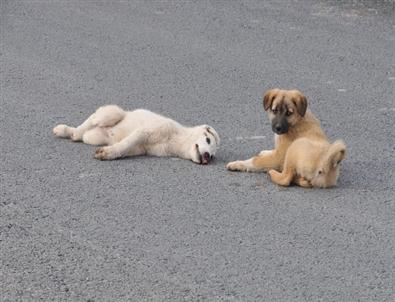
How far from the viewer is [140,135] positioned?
24.0 ft

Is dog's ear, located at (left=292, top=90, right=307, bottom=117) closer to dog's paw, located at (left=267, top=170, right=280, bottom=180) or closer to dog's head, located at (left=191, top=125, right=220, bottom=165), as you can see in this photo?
dog's paw, located at (left=267, top=170, right=280, bottom=180)

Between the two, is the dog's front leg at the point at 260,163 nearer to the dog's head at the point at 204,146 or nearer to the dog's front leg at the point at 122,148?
the dog's head at the point at 204,146

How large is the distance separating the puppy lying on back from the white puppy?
2.23ft

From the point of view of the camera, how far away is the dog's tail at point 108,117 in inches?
297

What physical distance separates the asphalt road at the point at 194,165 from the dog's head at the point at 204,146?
0.08 meters

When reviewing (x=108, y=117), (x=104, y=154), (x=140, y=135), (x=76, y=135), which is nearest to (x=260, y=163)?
(x=140, y=135)

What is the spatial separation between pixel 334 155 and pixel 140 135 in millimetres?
1497

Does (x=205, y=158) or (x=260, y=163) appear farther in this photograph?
(x=205, y=158)

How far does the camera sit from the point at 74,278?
5500mm

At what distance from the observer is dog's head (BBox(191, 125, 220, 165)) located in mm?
7195

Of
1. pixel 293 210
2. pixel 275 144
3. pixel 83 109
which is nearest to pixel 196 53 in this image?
pixel 83 109

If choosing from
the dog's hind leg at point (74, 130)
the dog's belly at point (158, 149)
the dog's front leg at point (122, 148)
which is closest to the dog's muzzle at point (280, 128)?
the dog's belly at point (158, 149)

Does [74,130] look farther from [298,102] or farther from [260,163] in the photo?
[298,102]

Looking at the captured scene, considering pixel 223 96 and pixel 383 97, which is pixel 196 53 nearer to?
pixel 223 96
